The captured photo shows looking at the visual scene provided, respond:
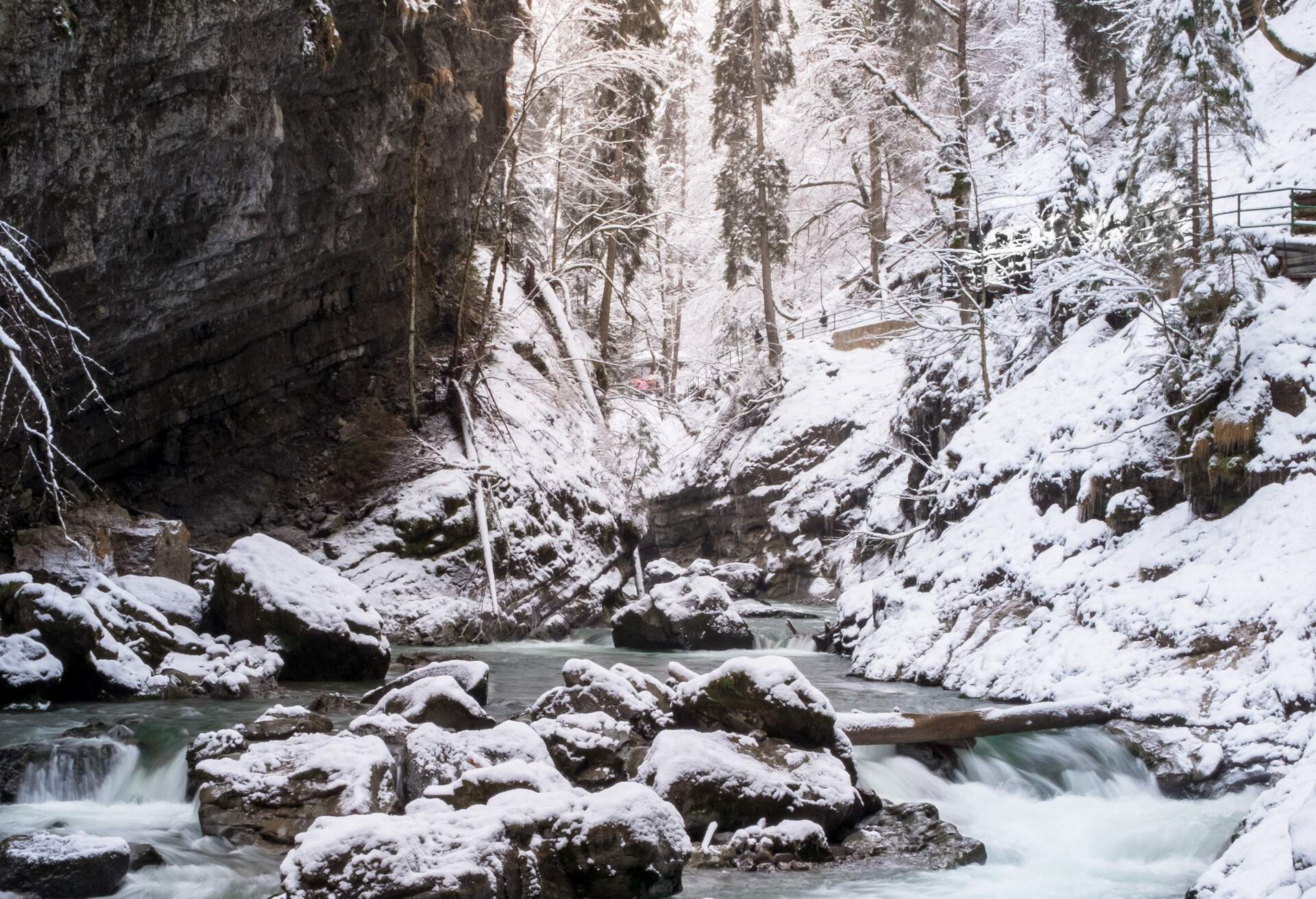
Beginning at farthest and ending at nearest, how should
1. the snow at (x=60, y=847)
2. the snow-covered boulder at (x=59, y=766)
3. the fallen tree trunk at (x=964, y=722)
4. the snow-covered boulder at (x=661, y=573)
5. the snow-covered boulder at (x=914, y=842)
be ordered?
1. the snow-covered boulder at (x=661, y=573)
2. the fallen tree trunk at (x=964, y=722)
3. the snow-covered boulder at (x=59, y=766)
4. the snow-covered boulder at (x=914, y=842)
5. the snow at (x=60, y=847)

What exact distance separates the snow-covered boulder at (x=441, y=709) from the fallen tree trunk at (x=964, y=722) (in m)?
3.46

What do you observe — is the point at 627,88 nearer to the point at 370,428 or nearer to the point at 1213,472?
the point at 370,428

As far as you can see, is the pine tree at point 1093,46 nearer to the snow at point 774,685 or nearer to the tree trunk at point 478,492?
the tree trunk at point 478,492

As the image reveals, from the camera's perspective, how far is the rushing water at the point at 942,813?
718 centimetres

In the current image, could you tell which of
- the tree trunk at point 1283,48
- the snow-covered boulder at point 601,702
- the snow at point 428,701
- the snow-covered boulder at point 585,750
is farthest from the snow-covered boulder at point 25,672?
the tree trunk at point 1283,48

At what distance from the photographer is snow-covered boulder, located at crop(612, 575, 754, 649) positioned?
1758cm

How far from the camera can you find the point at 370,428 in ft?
63.9

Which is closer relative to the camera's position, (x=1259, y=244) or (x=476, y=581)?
(x=1259, y=244)

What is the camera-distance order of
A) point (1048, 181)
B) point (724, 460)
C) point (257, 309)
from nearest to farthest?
1. point (257, 309)
2. point (1048, 181)
3. point (724, 460)

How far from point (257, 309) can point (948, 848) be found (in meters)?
14.1

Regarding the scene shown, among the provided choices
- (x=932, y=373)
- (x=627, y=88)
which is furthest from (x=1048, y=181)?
(x=627, y=88)

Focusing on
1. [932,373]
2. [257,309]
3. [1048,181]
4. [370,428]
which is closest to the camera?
[257,309]

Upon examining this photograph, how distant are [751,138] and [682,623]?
65.9ft

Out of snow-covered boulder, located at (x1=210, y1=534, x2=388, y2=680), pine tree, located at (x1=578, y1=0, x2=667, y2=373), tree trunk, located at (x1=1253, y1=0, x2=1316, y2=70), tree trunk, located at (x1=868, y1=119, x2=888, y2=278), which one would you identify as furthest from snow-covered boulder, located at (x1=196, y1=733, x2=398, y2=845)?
tree trunk, located at (x1=868, y1=119, x2=888, y2=278)
